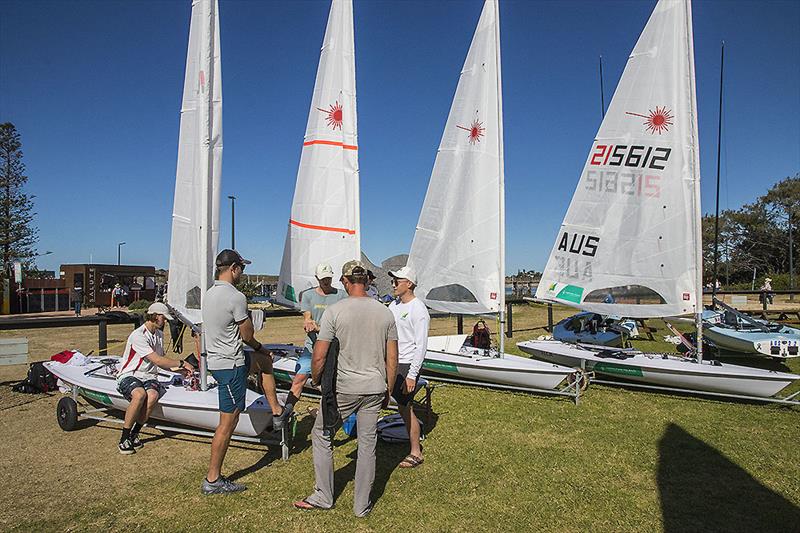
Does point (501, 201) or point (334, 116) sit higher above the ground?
point (334, 116)

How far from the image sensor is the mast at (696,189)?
647cm

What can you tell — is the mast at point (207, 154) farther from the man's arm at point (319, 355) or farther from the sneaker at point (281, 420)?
the man's arm at point (319, 355)

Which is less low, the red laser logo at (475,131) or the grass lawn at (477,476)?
the red laser logo at (475,131)

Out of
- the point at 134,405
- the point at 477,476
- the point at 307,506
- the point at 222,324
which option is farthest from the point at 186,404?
the point at 477,476

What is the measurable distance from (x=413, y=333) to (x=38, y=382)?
18.5 ft

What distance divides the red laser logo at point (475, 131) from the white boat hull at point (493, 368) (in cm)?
349

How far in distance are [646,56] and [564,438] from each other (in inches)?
243

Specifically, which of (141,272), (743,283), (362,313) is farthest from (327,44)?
(743,283)

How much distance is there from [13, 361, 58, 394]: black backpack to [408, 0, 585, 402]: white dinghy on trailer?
5.32 meters

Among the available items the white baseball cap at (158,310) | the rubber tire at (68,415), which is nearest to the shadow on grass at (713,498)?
the white baseball cap at (158,310)

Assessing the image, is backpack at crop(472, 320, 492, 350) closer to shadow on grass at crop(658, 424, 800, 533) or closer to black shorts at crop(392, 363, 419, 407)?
shadow on grass at crop(658, 424, 800, 533)

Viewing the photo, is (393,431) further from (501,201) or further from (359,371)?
(501,201)

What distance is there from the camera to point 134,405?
4.27m

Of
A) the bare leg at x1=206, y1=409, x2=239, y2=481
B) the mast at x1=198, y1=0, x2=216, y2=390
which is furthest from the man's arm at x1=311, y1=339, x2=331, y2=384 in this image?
the mast at x1=198, y1=0, x2=216, y2=390
